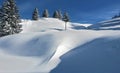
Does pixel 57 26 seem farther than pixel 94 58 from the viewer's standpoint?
Yes

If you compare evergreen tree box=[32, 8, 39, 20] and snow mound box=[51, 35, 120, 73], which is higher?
snow mound box=[51, 35, 120, 73]

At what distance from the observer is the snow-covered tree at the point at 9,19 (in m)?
35.9

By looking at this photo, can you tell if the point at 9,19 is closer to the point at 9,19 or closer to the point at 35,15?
the point at 9,19

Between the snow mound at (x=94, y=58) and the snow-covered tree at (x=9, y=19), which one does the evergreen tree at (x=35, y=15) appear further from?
the snow mound at (x=94, y=58)

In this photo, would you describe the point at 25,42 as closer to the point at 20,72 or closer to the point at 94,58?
the point at 20,72

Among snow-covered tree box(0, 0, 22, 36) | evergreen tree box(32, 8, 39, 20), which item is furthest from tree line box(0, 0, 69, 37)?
evergreen tree box(32, 8, 39, 20)

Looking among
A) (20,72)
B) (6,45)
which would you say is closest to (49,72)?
(20,72)

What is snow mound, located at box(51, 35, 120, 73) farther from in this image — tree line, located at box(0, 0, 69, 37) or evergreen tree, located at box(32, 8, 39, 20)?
evergreen tree, located at box(32, 8, 39, 20)

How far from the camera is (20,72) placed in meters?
11.9

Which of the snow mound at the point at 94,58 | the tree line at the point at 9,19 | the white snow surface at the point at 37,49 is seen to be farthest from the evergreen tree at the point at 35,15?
the snow mound at the point at 94,58

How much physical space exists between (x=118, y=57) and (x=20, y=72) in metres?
4.94

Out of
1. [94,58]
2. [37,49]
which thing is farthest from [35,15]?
[94,58]

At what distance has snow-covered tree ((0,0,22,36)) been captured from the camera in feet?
118

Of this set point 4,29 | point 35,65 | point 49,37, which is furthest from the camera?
point 4,29
